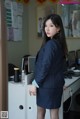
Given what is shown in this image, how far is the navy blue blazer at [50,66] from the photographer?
7.19 feet

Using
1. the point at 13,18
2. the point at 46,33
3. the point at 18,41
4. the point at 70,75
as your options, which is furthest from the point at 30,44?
the point at 46,33

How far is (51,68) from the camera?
224 cm

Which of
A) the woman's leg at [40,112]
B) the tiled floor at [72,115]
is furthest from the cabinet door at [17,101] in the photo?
the tiled floor at [72,115]

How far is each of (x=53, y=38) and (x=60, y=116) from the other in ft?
2.73

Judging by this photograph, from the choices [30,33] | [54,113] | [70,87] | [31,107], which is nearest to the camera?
[54,113]

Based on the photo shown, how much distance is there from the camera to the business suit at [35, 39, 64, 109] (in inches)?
86.5

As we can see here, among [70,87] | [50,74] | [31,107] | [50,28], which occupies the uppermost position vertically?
[50,28]

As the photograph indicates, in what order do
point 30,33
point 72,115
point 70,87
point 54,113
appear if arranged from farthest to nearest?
point 30,33, point 72,115, point 70,87, point 54,113

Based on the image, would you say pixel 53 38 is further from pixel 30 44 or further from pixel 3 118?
pixel 30 44

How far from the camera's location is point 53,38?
232 centimetres

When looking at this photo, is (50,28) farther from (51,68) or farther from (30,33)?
(30,33)

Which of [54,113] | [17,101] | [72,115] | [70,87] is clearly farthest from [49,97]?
[72,115]

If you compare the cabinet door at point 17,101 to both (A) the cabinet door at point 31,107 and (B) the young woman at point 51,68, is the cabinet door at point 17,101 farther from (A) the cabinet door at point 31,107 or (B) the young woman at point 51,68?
(B) the young woman at point 51,68

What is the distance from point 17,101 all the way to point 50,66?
77cm
